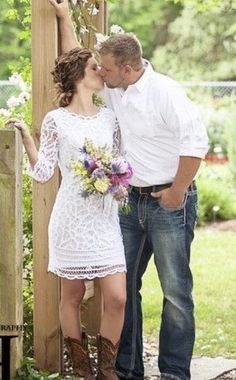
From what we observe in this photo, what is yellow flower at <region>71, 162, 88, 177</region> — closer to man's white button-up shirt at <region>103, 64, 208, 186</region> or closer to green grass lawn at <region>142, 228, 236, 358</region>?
man's white button-up shirt at <region>103, 64, 208, 186</region>

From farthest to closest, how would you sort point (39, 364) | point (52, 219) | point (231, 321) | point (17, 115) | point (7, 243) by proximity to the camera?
point (231, 321) → point (17, 115) → point (39, 364) → point (52, 219) → point (7, 243)

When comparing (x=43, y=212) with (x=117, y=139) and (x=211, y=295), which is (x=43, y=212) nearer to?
(x=117, y=139)

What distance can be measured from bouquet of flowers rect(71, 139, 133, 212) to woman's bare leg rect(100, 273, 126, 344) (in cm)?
36

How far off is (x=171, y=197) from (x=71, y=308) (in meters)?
0.65

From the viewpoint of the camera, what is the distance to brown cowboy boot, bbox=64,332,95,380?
461cm

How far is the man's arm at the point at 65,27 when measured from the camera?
15.4 feet

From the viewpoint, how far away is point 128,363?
4.98m

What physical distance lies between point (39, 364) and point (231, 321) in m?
2.24

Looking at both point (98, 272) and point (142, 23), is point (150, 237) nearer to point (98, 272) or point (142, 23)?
point (98, 272)

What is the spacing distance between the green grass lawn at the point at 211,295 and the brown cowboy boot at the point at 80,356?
4.37 ft

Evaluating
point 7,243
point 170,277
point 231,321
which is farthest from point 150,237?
point 231,321

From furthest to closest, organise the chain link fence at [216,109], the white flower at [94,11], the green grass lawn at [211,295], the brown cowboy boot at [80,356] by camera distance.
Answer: the chain link fence at [216,109] → the green grass lawn at [211,295] → the white flower at [94,11] → the brown cowboy boot at [80,356]

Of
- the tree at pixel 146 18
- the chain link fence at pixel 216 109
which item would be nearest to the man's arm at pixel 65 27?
the chain link fence at pixel 216 109

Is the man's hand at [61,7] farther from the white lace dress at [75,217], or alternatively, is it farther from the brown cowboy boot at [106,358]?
the brown cowboy boot at [106,358]
